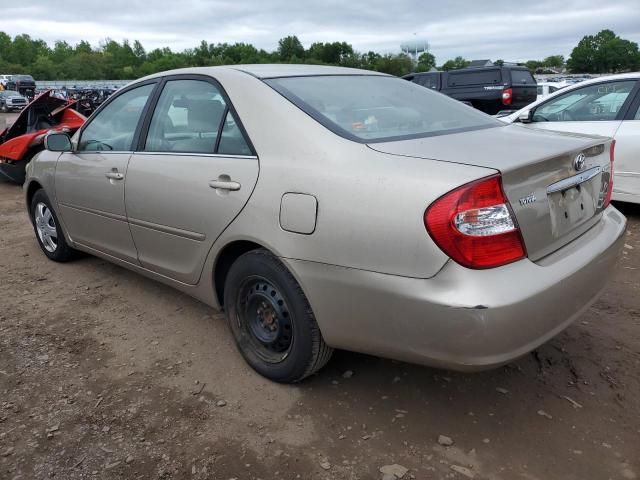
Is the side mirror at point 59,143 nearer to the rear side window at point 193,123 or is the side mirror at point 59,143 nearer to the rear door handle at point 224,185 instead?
Answer: the rear side window at point 193,123

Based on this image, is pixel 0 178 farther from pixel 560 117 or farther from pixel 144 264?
pixel 560 117

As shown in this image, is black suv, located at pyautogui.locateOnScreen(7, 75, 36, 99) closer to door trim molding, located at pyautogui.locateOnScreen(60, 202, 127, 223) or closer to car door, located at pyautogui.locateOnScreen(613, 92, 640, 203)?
door trim molding, located at pyautogui.locateOnScreen(60, 202, 127, 223)

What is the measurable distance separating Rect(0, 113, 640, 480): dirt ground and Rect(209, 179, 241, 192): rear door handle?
102cm

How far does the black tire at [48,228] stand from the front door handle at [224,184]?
2.35 metres

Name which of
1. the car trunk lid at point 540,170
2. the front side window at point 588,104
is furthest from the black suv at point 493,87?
the car trunk lid at point 540,170

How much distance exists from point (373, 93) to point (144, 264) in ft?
5.92

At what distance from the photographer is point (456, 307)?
196 centimetres

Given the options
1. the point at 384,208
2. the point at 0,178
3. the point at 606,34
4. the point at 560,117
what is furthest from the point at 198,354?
the point at 606,34

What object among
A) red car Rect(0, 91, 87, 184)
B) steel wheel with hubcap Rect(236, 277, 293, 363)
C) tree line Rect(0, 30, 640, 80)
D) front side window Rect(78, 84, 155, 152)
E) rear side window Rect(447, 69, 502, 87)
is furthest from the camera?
tree line Rect(0, 30, 640, 80)

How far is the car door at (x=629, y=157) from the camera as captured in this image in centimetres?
539

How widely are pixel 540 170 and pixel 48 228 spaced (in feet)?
13.7

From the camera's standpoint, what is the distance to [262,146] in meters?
2.59

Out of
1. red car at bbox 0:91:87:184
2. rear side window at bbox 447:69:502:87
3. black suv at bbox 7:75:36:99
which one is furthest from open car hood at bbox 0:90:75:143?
black suv at bbox 7:75:36:99

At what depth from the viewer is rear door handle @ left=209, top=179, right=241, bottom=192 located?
265 cm
